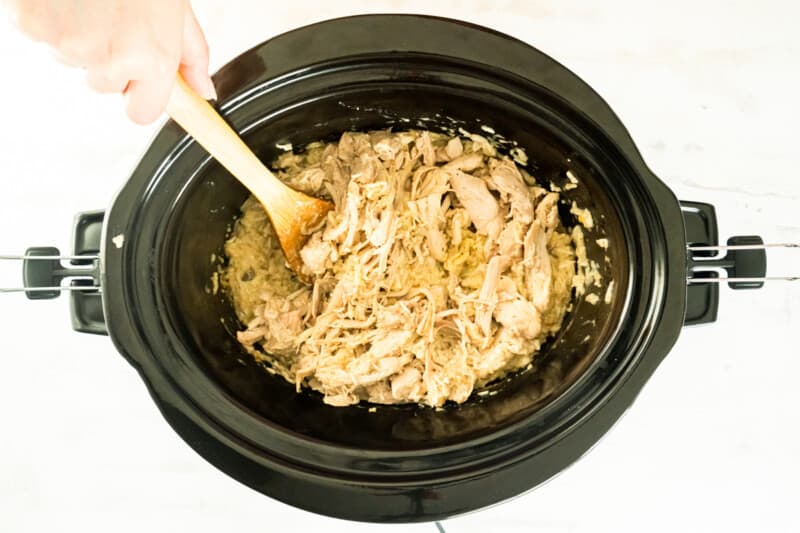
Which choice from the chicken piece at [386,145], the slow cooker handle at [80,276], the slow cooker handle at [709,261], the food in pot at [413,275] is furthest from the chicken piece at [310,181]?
the slow cooker handle at [709,261]

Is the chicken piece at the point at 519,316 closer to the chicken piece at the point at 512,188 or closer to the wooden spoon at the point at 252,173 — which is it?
the chicken piece at the point at 512,188

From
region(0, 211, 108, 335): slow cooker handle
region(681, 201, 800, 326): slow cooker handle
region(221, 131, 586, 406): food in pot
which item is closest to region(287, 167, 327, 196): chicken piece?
region(221, 131, 586, 406): food in pot

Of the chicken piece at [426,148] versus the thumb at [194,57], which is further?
the chicken piece at [426,148]

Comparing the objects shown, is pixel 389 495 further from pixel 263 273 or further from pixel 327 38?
pixel 327 38

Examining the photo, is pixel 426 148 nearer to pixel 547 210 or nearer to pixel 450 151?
pixel 450 151

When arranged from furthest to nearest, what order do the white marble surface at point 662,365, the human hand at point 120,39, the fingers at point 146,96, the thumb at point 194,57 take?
the white marble surface at point 662,365 < the thumb at point 194,57 < the fingers at point 146,96 < the human hand at point 120,39

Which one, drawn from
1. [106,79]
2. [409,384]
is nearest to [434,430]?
[409,384]
